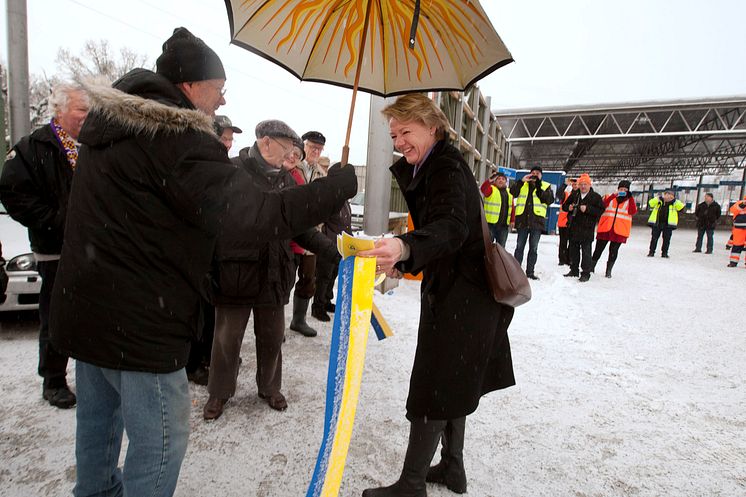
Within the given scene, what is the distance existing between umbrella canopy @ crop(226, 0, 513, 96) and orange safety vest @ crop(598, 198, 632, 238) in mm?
7846

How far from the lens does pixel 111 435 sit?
1644mm

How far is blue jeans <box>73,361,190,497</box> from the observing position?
1.40 m

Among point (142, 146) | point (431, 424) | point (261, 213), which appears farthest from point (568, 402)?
point (142, 146)

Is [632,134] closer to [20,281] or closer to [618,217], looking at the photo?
[618,217]

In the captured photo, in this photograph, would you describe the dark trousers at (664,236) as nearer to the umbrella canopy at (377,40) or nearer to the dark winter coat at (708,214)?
the dark winter coat at (708,214)

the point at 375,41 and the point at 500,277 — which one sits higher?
the point at 375,41

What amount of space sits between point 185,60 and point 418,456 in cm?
192

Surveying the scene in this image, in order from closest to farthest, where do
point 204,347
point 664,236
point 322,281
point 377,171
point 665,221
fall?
1. point 204,347
2. point 322,281
3. point 377,171
4. point 664,236
5. point 665,221

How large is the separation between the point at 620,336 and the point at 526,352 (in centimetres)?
154

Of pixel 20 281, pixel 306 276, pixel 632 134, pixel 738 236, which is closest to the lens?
pixel 20 281

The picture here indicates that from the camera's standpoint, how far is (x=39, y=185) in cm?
272

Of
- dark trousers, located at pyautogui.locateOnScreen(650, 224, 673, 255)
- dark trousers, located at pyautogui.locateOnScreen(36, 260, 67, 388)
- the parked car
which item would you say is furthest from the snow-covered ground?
dark trousers, located at pyautogui.locateOnScreen(650, 224, 673, 255)

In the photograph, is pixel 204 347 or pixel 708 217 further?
pixel 708 217

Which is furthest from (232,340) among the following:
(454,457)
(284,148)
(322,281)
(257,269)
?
(322,281)
